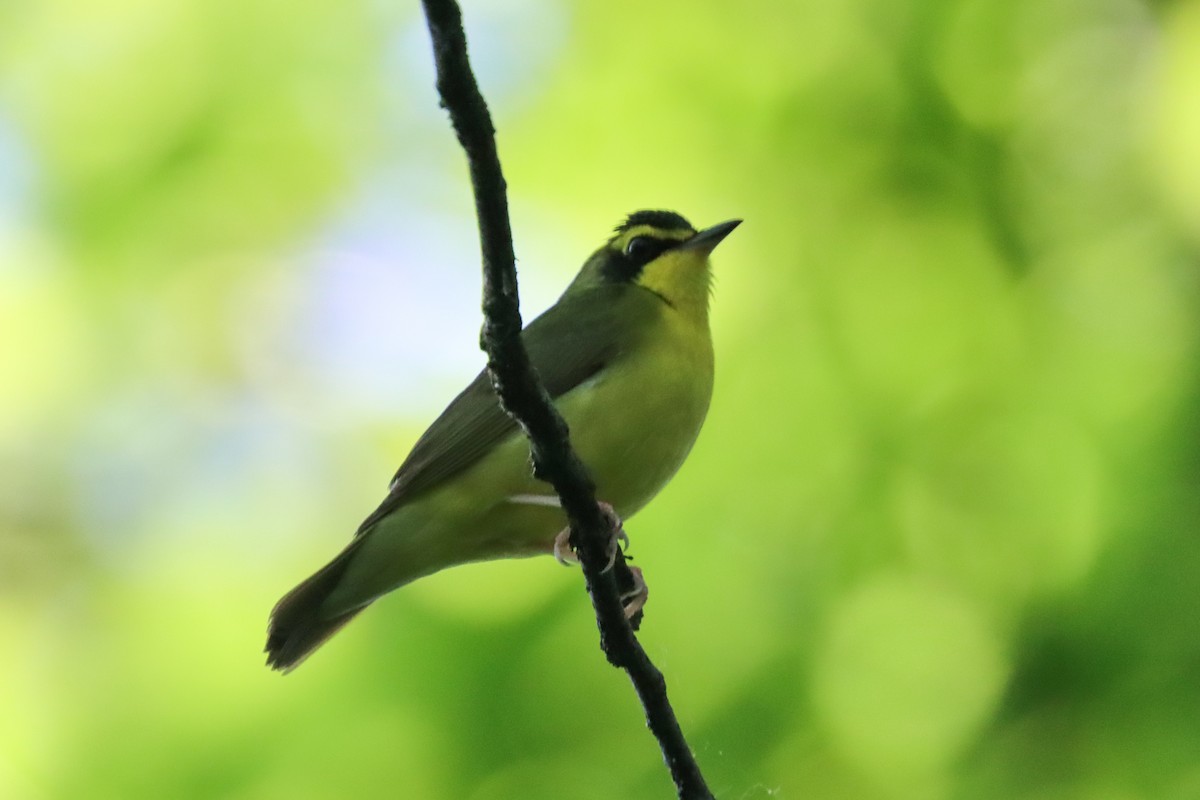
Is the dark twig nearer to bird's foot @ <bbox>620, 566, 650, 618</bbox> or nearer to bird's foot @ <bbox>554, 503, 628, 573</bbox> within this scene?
bird's foot @ <bbox>554, 503, 628, 573</bbox>

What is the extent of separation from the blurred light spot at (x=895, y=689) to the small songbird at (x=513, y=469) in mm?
902

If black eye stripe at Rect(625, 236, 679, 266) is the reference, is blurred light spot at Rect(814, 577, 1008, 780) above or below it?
below

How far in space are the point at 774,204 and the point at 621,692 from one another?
2349 millimetres

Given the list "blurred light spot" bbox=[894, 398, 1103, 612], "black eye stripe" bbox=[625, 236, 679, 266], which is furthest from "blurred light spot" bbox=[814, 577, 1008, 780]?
"black eye stripe" bbox=[625, 236, 679, 266]

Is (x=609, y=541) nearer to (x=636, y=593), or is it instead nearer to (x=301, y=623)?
(x=636, y=593)

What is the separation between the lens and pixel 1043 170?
615cm

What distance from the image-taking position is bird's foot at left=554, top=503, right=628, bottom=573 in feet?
12.3

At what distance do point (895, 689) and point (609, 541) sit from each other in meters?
1.73

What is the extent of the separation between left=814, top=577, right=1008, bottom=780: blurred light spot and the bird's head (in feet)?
4.93

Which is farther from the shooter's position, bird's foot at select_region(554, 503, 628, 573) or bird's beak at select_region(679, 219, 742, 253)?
bird's beak at select_region(679, 219, 742, 253)

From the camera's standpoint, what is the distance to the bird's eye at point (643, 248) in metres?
6.25

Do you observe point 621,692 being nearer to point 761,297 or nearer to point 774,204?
point 761,297

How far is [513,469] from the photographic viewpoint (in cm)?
495

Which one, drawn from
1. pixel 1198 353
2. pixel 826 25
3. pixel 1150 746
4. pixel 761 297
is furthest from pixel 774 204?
pixel 1150 746
